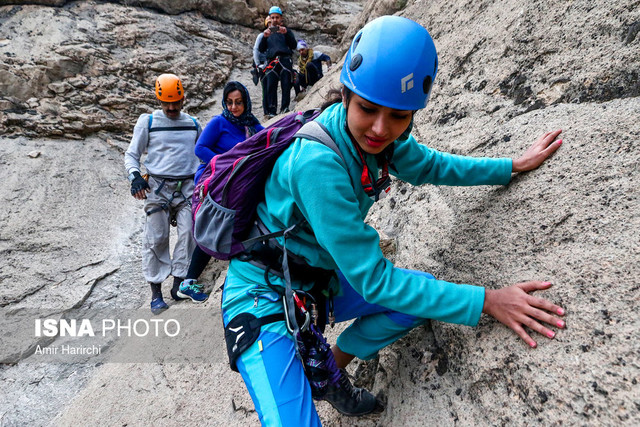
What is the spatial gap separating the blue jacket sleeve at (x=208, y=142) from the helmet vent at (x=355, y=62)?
3.10 metres

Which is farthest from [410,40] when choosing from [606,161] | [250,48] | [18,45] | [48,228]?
[250,48]

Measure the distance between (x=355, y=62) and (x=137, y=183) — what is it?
3641mm

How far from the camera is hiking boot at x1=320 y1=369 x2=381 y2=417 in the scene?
207 cm

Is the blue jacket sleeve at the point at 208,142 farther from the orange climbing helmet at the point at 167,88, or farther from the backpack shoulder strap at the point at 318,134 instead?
the backpack shoulder strap at the point at 318,134

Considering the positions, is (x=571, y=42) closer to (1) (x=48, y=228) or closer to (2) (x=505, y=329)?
(2) (x=505, y=329)

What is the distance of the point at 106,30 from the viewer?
962 cm

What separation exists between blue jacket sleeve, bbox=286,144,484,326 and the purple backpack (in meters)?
0.28

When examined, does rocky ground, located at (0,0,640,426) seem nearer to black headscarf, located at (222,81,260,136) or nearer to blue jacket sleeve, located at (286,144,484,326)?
blue jacket sleeve, located at (286,144,484,326)

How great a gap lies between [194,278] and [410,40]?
12.8ft

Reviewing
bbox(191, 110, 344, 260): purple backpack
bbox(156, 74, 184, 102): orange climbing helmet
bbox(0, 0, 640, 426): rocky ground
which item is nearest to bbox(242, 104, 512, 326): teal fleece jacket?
bbox(191, 110, 344, 260): purple backpack

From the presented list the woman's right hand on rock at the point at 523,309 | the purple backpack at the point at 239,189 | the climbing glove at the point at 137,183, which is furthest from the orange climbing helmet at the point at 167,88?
the woman's right hand on rock at the point at 523,309

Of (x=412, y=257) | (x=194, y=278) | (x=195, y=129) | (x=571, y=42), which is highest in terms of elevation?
(x=571, y=42)

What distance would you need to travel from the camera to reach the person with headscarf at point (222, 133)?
453 cm

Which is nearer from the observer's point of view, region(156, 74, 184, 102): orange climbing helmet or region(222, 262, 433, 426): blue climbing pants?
region(222, 262, 433, 426): blue climbing pants
